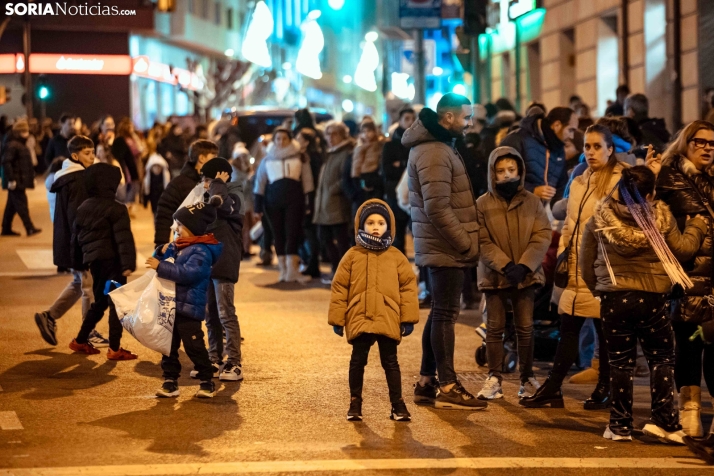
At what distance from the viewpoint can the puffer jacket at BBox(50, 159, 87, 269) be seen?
11.1 metres

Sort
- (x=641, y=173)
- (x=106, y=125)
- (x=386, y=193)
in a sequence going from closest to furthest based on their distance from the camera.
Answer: (x=641, y=173) → (x=386, y=193) → (x=106, y=125)

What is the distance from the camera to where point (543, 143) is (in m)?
10.8

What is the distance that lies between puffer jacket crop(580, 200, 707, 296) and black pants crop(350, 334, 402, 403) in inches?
56.0

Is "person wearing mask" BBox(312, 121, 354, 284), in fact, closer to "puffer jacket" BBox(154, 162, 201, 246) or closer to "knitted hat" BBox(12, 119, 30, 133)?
"puffer jacket" BBox(154, 162, 201, 246)

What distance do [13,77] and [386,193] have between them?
4116cm

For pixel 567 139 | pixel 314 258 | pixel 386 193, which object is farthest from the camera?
pixel 314 258

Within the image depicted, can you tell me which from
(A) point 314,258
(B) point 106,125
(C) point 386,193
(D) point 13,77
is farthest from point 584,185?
(D) point 13,77

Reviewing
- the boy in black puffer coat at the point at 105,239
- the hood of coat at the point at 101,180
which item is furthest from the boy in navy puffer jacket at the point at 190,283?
the hood of coat at the point at 101,180

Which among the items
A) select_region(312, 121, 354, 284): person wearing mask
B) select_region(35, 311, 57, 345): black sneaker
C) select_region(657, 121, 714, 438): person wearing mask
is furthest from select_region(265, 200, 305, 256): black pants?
select_region(657, 121, 714, 438): person wearing mask

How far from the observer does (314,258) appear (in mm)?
16594

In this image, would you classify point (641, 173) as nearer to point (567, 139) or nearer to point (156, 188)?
point (567, 139)

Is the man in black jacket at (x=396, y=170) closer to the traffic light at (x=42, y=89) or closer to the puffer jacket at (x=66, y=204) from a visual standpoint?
the puffer jacket at (x=66, y=204)

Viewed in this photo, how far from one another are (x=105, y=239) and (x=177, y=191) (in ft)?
3.57

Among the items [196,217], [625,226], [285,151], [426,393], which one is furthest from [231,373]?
[285,151]
